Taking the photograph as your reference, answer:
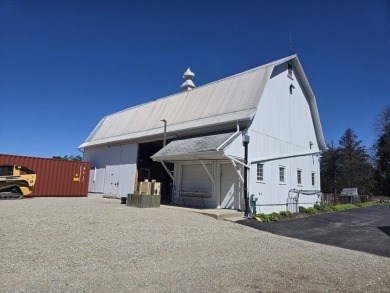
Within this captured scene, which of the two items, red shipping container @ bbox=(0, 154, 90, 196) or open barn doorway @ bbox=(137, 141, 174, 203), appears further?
open barn doorway @ bbox=(137, 141, 174, 203)

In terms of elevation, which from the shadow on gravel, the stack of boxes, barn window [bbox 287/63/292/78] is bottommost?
the shadow on gravel

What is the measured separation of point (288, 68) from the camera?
1744 centimetres

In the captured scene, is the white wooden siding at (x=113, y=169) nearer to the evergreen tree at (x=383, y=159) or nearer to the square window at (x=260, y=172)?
the square window at (x=260, y=172)

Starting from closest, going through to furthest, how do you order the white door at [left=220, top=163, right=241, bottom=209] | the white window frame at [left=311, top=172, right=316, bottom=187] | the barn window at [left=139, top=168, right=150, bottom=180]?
the white door at [left=220, top=163, right=241, bottom=209] → the white window frame at [left=311, top=172, right=316, bottom=187] → the barn window at [left=139, top=168, right=150, bottom=180]

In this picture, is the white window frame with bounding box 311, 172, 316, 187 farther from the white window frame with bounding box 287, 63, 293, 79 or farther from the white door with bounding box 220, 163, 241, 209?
the white door with bounding box 220, 163, 241, 209

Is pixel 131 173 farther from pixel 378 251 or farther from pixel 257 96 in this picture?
pixel 378 251

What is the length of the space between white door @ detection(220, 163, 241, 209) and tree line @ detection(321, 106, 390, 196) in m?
34.0

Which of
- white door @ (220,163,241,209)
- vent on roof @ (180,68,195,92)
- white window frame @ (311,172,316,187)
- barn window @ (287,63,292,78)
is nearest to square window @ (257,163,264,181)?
white door @ (220,163,241,209)

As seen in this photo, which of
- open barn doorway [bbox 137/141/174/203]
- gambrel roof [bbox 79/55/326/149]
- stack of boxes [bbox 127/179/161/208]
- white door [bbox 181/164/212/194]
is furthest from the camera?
open barn doorway [bbox 137/141/174/203]

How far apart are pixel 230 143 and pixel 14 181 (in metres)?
12.2

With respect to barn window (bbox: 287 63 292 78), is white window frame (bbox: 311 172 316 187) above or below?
below

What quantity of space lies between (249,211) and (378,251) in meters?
5.63

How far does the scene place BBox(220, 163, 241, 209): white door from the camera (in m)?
13.5

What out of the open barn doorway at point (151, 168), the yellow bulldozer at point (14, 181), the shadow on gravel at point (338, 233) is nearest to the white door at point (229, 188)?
the shadow on gravel at point (338, 233)
